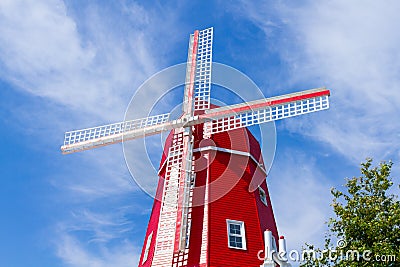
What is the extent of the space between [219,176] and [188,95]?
3.78 metres

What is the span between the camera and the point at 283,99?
58.4 ft

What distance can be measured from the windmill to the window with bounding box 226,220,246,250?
3 cm

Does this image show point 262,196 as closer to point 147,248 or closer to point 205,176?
point 205,176

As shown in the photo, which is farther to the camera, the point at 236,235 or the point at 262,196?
the point at 262,196

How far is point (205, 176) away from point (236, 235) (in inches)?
98.9

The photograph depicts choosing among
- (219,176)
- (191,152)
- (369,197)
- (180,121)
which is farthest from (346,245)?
(180,121)

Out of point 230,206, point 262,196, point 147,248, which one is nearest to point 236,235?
point 230,206

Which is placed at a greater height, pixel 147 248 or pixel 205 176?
pixel 205 176

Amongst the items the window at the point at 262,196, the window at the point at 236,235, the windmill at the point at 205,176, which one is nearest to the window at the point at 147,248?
the windmill at the point at 205,176

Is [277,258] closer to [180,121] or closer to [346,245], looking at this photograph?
[346,245]

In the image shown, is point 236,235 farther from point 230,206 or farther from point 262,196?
point 262,196

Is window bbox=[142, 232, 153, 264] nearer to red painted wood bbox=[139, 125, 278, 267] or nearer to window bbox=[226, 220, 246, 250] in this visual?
red painted wood bbox=[139, 125, 278, 267]

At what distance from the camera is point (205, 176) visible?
18.0 metres

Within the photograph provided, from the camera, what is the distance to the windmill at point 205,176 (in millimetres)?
16422
